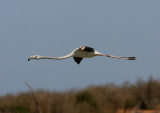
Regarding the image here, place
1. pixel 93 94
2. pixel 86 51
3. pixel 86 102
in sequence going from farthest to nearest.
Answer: pixel 93 94, pixel 86 102, pixel 86 51

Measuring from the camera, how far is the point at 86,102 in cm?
3603

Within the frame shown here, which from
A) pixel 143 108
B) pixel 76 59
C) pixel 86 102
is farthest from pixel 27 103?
A: pixel 76 59

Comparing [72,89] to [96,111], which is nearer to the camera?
[96,111]

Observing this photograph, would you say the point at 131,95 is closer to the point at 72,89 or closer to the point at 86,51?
the point at 72,89

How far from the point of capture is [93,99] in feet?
122

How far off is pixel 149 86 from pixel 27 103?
508 inches

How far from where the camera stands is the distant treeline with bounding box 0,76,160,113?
32156 mm

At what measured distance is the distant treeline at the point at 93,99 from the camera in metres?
32.2

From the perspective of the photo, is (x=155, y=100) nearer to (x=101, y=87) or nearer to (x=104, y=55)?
(x=101, y=87)

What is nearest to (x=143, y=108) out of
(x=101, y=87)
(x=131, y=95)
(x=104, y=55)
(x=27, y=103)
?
(x=131, y=95)

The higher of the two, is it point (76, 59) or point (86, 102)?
point (76, 59)

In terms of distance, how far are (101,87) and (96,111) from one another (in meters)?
6.91

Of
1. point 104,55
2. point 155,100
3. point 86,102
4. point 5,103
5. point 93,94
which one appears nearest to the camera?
point 104,55

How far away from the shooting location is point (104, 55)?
12.6 metres
